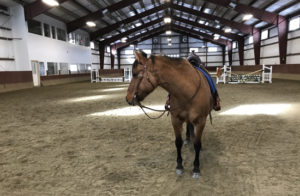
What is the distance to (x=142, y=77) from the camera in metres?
2.12

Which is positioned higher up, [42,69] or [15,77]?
[42,69]

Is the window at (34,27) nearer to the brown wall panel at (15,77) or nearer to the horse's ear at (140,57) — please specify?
the brown wall panel at (15,77)

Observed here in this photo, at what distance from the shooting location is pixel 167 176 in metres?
2.48

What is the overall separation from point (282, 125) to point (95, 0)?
58.0ft

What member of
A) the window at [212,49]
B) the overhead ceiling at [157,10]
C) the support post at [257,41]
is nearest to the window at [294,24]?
the overhead ceiling at [157,10]

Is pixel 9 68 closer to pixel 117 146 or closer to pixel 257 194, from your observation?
pixel 117 146

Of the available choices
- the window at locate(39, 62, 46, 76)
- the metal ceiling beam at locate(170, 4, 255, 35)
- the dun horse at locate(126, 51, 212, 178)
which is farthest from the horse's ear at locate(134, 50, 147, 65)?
the metal ceiling beam at locate(170, 4, 255, 35)

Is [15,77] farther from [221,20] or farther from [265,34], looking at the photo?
[265,34]

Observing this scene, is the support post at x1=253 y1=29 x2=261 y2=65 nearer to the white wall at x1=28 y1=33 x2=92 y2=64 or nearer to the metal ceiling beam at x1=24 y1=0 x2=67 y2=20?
the white wall at x1=28 y1=33 x2=92 y2=64

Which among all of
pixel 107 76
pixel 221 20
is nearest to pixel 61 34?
pixel 107 76

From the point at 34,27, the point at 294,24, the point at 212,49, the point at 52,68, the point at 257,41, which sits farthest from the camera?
the point at 212,49

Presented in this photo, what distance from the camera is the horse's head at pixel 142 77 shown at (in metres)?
2.11

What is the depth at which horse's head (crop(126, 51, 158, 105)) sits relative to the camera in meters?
2.11

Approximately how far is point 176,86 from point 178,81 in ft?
0.21
